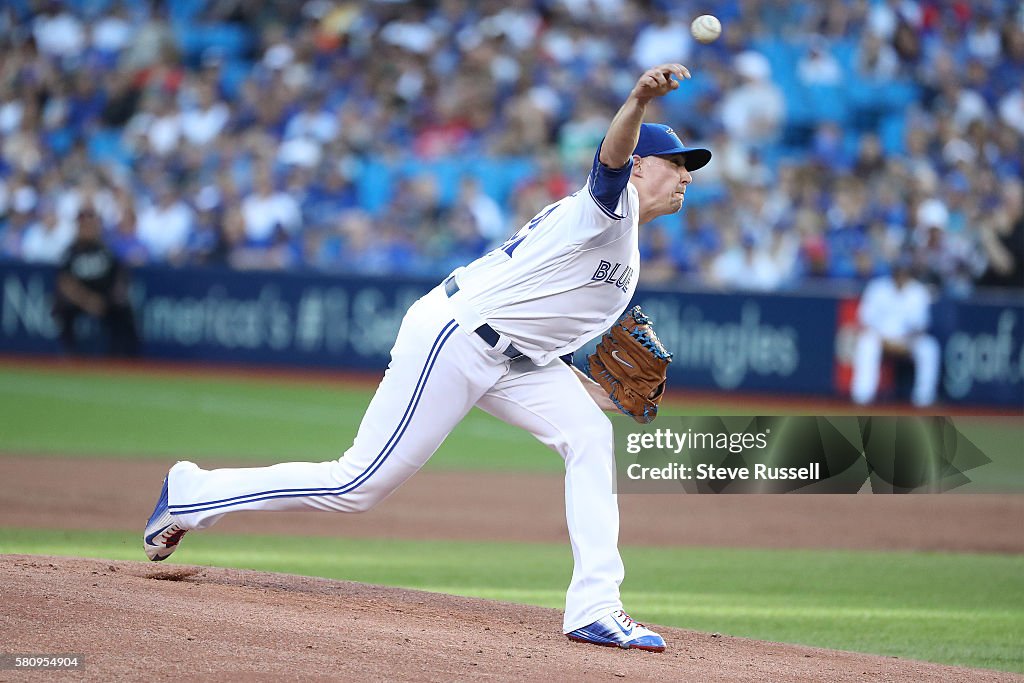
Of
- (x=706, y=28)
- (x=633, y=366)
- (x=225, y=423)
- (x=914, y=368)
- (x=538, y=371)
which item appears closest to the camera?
(x=706, y=28)

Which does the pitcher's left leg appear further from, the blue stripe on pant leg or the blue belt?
the blue stripe on pant leg

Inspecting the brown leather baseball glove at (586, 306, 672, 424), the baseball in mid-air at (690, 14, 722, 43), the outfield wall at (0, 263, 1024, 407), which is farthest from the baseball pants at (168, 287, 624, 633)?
the outfield wall at (0, 263, 1024, 407)

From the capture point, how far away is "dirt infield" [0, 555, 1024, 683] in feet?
13.8

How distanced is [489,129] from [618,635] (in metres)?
13.7

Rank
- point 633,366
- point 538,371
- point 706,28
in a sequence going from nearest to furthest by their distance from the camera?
point 706,28
point 538,371
point 633,366

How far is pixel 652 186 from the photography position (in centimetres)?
502

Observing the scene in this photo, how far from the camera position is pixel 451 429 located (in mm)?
5000

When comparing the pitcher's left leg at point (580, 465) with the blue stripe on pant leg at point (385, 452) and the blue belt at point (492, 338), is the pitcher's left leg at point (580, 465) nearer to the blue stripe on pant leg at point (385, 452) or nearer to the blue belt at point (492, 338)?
the blue belt at point (492, 338)

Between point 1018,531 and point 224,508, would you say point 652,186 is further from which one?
point 1018,531

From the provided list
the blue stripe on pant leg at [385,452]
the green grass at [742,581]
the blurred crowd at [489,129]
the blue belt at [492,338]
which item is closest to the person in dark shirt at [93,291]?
the blurred crowd at [489,129]

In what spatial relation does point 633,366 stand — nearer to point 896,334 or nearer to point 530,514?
point 530,514

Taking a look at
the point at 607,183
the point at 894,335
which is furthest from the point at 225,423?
the point at 607,183

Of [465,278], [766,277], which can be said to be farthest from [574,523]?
[766,277]

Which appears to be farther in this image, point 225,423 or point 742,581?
point 225,423
